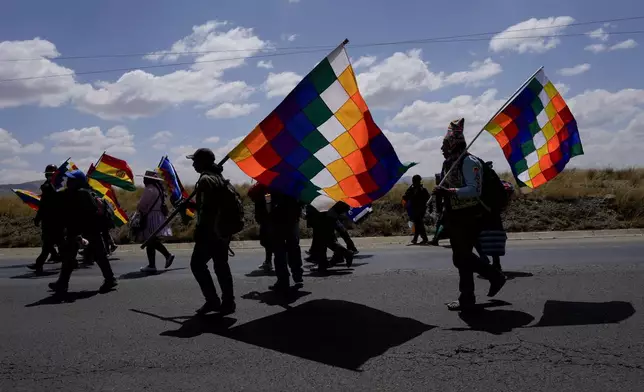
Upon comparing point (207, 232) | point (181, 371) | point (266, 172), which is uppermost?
point (266, 172)

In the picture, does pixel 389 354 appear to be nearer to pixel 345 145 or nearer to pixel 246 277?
pixel 345 145

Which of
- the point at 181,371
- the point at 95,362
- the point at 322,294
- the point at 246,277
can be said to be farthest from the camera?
the point at 246,277

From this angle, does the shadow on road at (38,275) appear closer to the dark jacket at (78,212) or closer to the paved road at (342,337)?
the paved road at (342,337)

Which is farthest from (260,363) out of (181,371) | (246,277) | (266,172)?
(246,277)

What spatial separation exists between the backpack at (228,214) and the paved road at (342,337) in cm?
91

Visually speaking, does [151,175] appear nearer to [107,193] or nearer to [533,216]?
[107,193]

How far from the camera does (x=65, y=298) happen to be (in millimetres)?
8070

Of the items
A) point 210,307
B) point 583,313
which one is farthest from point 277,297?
point 583,313

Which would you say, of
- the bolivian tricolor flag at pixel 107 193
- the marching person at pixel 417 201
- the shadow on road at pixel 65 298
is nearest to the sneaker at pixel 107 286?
the shadow on road at pixel 65 298

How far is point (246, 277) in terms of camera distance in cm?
955

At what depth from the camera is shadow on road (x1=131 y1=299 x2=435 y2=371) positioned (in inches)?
206

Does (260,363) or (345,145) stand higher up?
(345,145)

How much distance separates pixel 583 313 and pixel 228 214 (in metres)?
3.59

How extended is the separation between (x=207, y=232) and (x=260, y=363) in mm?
1935
